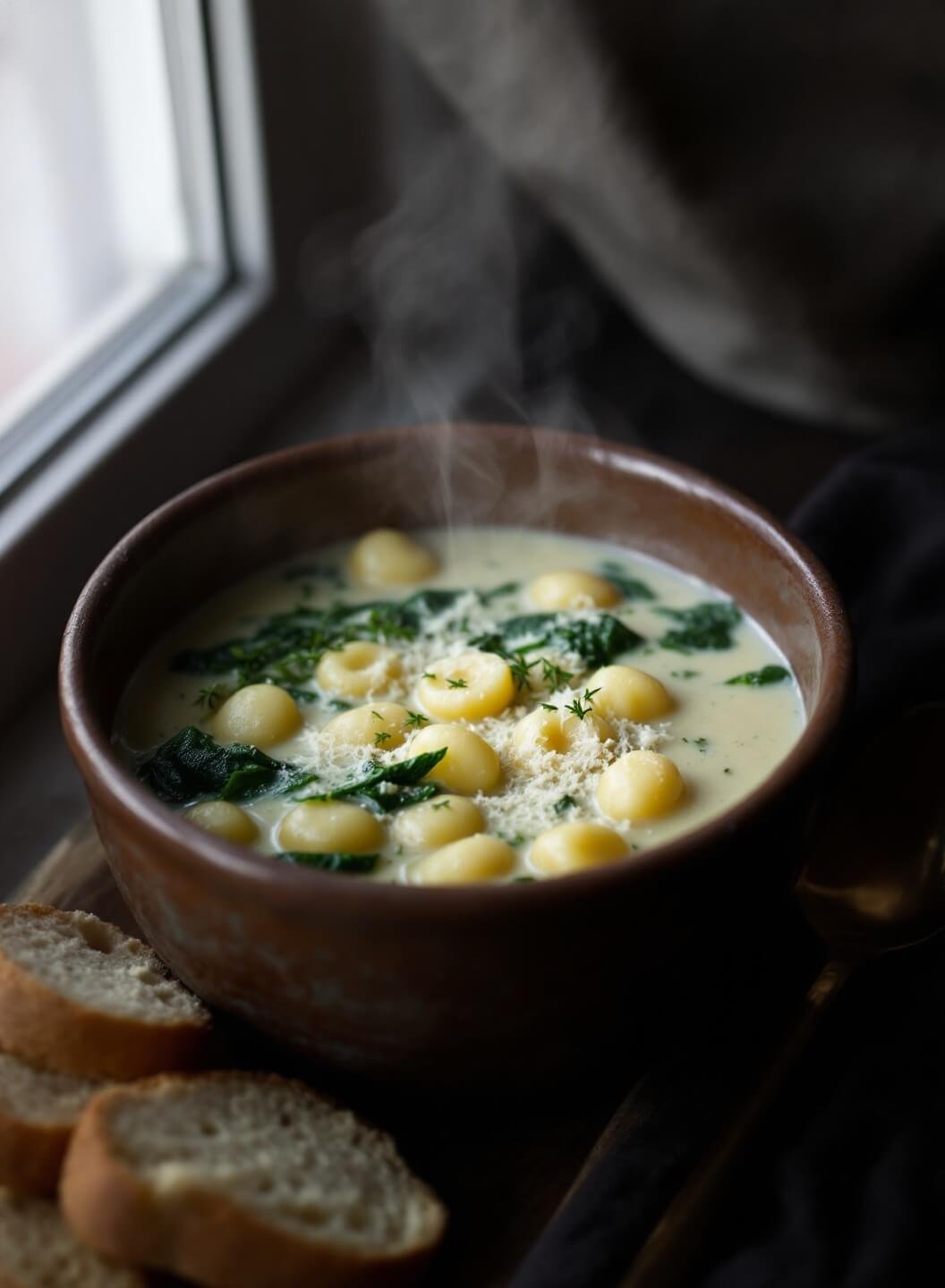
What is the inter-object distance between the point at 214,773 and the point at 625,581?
28.5 inches

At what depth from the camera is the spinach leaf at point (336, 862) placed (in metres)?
1.64

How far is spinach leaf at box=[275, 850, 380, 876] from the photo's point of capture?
1.64m

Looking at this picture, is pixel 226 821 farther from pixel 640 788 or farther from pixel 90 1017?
pixel 640 788

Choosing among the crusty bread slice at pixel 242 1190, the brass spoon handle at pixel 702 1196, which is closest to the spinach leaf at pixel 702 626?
the brass spoon handle at pixel 702 1196

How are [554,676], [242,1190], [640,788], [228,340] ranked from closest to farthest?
[242,1190] → [640,788] → [554,676] → [228,340]

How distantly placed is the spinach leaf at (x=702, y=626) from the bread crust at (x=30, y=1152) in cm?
104

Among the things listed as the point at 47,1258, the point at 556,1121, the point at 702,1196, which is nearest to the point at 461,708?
the point at 556,1121

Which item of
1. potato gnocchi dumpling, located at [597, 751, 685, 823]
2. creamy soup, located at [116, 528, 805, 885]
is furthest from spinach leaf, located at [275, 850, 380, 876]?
potato gnocchi dumpling, located at [597, 751, 685, 823]

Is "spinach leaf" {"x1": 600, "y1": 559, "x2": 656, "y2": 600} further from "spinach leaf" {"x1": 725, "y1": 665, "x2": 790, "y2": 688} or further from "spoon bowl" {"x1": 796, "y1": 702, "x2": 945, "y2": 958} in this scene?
"spoon bowl" {"x1": 796, "y1": 702, "x2": 945, "y2": 958}

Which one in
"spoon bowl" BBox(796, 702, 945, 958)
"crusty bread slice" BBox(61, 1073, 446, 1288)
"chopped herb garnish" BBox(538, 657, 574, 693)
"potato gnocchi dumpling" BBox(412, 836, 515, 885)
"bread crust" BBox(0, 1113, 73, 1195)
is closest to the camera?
"crusty bread slice" BBox(61, 1073, 446, 1288)

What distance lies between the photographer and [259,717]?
73.3 inches

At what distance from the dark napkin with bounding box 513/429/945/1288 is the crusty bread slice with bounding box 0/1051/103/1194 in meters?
0.46

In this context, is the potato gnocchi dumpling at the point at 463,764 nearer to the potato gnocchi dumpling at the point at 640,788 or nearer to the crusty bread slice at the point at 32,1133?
the potato gnocchi dumpling at the point at 640,788

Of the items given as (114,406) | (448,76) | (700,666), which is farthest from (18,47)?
(700,666)
